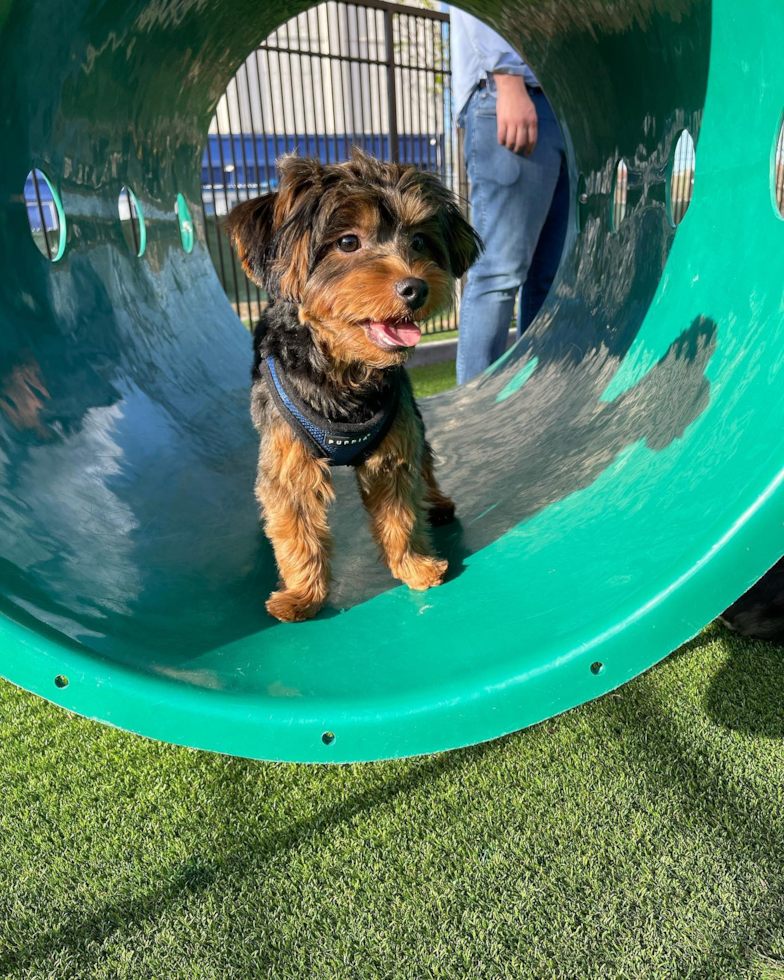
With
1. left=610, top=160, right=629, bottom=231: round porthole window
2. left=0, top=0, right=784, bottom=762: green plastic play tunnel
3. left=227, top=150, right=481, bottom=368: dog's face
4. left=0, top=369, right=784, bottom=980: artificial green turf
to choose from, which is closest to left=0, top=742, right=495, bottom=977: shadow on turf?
left=0, top=369, right=784, bottom=980: artificial green turf

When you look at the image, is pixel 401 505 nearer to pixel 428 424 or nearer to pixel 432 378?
pixel 428 424

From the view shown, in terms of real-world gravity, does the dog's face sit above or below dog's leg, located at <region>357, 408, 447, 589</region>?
above

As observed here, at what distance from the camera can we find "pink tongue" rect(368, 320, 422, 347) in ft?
8.13

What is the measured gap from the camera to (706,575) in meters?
1.63

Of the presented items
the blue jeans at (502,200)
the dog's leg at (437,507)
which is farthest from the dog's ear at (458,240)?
the blue jeans at (502,200)

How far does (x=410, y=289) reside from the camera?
7.82ft

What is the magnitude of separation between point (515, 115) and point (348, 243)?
2236mm

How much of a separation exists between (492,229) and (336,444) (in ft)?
8.26

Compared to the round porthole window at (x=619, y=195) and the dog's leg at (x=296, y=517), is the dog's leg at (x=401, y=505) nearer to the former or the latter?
the dog's leg at (x=296, y=517)

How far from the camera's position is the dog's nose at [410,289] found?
93.9 inches

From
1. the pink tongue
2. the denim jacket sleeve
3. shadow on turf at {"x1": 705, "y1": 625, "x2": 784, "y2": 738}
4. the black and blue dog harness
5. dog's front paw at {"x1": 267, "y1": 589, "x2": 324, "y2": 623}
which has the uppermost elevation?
the denim jacket sleeve

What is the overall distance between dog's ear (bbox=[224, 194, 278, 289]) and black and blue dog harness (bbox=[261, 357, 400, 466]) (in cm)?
34

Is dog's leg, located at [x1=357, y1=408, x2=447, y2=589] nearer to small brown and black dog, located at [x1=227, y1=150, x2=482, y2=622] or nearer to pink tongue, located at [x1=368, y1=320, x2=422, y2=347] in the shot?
small brown and black dog, located at [x1=227, y1=150, x2=482, y2=622]

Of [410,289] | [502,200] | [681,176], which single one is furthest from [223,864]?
[502,200]
